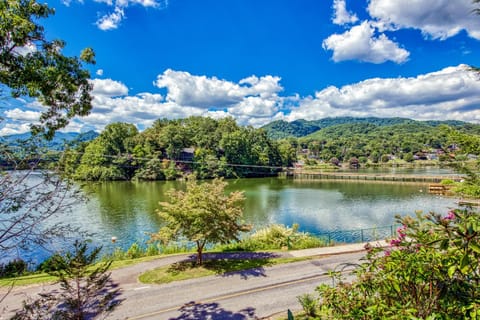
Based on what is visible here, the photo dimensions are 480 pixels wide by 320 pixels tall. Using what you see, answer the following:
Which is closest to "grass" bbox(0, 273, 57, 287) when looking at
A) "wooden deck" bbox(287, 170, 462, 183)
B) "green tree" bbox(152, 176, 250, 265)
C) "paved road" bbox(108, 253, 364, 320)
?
"paved road" bbox(108, 253, 364, 320)

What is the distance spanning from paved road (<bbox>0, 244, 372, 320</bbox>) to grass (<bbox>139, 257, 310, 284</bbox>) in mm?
372

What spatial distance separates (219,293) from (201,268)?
2580 millimetres

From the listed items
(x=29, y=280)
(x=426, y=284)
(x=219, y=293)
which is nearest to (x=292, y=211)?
(x=219, y=293)

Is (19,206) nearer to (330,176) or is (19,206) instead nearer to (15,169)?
(15,169)

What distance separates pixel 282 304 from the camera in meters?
8.54

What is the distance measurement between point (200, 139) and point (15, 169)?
2859 inches

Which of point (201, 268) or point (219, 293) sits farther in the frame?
point (201, 268)

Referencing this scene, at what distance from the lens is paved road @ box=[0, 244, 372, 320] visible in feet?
26.7

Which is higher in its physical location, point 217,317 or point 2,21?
point 2,21

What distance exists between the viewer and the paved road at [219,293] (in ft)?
26.7

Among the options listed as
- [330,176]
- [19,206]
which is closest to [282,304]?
[19,206]

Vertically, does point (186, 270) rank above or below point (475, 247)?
below

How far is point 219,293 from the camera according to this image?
9359mm

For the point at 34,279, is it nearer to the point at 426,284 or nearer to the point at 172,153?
the point at 426,284
